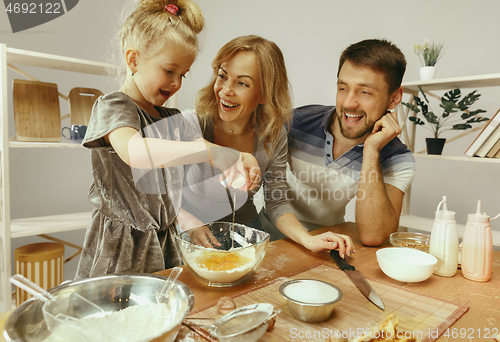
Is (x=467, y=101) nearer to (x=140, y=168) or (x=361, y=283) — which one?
(x=361, y=283)

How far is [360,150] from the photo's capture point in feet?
5.17

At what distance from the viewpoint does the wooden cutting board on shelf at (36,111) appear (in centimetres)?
176

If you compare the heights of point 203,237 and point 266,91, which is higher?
point 266,91

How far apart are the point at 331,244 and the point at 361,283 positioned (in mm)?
225

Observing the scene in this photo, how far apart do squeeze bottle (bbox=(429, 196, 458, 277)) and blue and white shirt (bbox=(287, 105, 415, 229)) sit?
642 mm

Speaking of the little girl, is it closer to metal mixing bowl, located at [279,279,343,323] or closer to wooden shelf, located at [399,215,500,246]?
metal mixing bowl, located at [279,279,343,323]

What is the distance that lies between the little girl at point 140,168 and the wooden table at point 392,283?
0.25 m

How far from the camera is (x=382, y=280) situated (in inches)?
33.2

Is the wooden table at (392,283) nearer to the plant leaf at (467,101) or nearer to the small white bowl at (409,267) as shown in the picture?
the small white bowl at (409,267)

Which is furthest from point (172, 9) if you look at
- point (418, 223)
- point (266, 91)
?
point (418, 223)

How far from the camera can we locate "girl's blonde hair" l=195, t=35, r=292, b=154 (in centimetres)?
122

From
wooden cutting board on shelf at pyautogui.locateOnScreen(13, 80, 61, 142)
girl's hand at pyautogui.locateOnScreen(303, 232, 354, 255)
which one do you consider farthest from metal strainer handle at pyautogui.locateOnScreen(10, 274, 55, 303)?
wooden cutting board on shelf at pyautogui.locateOnScreen(13, 80, 61, 142)

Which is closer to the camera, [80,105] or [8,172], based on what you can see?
[8,172]

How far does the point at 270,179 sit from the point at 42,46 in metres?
1.70
